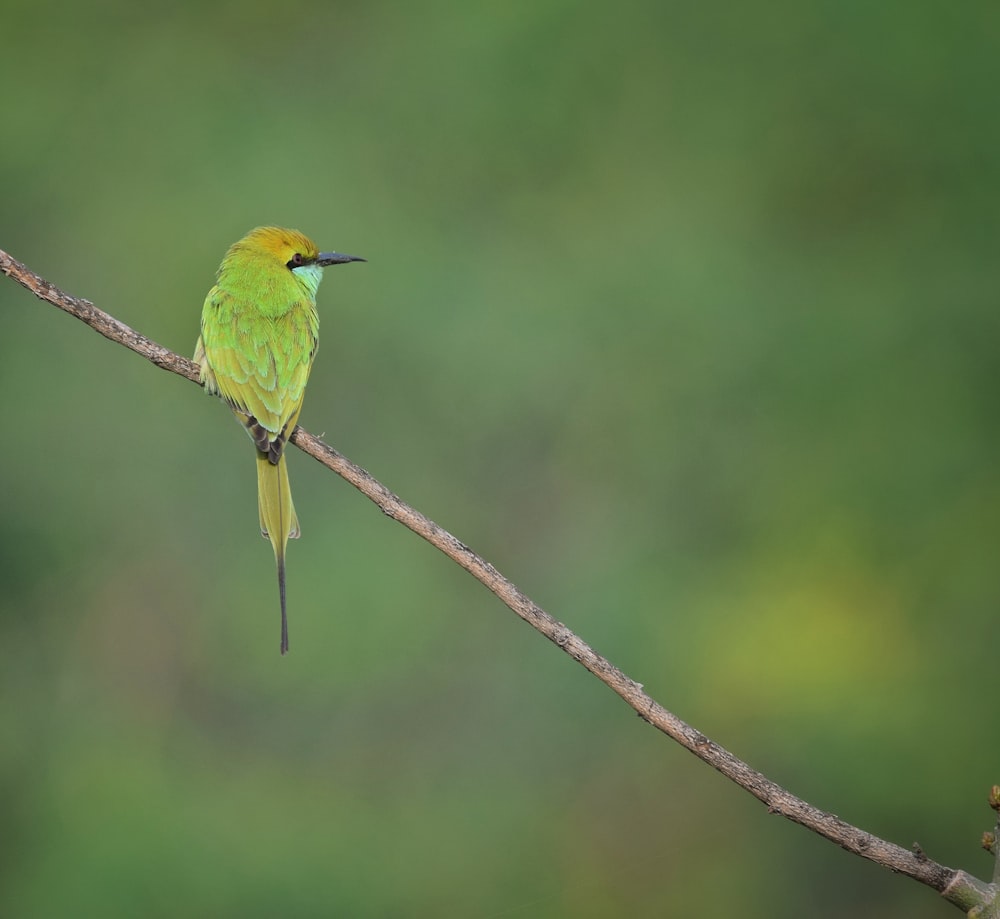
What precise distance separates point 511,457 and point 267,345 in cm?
241

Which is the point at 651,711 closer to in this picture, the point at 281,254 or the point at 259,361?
the point at 259,361

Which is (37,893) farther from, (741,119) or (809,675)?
(741,119)

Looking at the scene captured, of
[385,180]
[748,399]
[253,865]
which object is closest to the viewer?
[253,865]

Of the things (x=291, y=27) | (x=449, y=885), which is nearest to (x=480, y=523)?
(x=449, y=885)

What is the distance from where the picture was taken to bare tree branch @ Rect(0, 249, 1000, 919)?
1.29 meters

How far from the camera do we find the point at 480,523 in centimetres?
437

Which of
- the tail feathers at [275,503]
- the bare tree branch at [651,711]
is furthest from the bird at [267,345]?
the bare tree branch at [651,711]

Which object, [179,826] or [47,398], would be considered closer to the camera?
[179,826]

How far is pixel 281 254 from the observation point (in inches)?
97.7

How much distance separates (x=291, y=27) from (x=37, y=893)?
399cm

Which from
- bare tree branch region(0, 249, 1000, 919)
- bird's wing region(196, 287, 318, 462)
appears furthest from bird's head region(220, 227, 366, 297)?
bare tree branch region(0, 249, 1000, 919)

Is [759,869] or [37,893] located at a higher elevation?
[759,869]

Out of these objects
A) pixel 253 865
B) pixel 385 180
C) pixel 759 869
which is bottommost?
pixel 253 865

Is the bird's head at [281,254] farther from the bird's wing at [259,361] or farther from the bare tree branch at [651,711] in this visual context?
the bare tree branch at [651,711]
